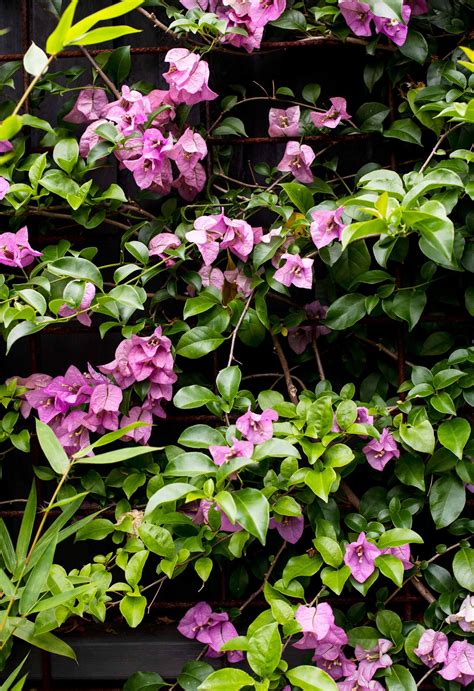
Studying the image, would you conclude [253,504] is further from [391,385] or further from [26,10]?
[26,10]

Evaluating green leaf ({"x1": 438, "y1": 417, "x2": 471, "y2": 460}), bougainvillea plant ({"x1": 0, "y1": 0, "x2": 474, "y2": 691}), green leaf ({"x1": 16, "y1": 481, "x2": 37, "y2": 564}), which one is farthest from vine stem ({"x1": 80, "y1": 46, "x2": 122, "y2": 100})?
green leaf ({"x1": 438, "y1": 417, "x2": 471, "y2": 460})

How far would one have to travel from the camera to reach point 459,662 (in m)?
1.38

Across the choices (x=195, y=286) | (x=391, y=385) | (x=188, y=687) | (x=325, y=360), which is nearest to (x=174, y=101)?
(x=195, y=286)

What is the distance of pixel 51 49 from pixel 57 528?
745mm

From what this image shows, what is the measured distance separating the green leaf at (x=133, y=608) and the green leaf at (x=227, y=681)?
0.64 feet

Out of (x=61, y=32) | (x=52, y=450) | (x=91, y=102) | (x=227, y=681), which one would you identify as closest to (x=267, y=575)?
(x=227, y=681)

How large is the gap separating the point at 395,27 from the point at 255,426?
2.46 feet

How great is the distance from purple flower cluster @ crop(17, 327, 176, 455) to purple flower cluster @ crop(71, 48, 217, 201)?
292 millimetres

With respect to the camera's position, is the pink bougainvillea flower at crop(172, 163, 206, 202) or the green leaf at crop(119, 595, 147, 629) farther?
the pink bougainvillea flower at crop(172, 163, 206, 202)

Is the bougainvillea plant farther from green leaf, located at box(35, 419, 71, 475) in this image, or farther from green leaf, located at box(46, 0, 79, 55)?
green leaf, located at box(46, 0, 79, 55)

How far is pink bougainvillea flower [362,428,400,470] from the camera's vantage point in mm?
1410

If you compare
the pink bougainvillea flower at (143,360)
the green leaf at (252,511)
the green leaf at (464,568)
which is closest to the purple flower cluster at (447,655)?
the green leaf at (464,568)

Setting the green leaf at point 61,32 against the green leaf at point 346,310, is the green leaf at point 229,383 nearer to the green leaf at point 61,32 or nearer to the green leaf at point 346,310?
the green leaf at point 346,310

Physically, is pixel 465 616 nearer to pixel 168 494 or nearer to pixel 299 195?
pixel 168 494
